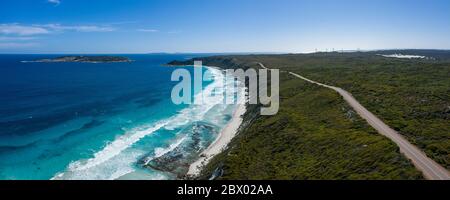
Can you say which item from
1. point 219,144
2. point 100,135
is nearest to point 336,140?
point 219,144

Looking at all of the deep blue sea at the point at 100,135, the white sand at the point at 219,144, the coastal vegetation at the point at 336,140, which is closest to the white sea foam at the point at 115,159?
the deep blue sea at the point at 100,135

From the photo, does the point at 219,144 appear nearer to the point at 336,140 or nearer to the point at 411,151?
the point at 336,140

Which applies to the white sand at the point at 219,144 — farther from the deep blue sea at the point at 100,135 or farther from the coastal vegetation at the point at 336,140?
the coastal vegetation at the point at 336,140

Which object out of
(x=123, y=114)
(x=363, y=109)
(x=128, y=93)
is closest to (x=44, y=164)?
(x=123, y=114)

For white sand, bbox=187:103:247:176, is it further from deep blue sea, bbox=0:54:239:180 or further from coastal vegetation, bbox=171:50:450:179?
coastal vegetation, bbox=171:50:450:179

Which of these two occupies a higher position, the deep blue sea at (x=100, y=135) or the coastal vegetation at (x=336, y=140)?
the coastal vegetation at (x=336, y=140)
